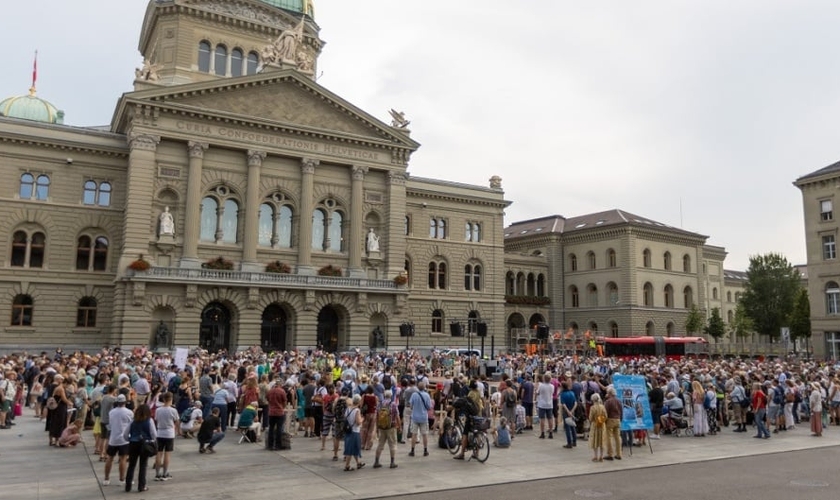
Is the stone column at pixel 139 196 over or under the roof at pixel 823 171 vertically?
under

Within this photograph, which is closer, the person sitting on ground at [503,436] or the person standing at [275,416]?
the person standing at [275,416]

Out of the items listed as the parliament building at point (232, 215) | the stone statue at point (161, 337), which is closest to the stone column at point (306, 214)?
the parliament building at point (232, 215)

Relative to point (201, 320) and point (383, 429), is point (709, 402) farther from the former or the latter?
point (201, 320)

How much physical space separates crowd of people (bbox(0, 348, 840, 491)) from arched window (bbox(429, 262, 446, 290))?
31.7m

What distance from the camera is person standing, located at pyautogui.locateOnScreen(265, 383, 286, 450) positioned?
16625 mm

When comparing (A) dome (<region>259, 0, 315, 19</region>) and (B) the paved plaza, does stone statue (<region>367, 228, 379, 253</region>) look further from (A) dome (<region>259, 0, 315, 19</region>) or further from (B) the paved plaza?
(B) the paved plaza

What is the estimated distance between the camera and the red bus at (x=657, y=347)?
5659 centimetres

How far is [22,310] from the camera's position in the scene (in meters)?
40.7

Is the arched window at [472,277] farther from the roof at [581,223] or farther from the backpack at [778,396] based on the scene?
→ the backpack at [778,396]


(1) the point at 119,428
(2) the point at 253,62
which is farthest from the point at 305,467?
(2) the point at 253,62

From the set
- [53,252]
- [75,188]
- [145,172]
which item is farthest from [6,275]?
[145,172]

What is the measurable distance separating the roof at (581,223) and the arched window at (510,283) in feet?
27.7

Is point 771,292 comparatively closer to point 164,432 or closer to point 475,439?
point 475,439

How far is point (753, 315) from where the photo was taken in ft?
237
